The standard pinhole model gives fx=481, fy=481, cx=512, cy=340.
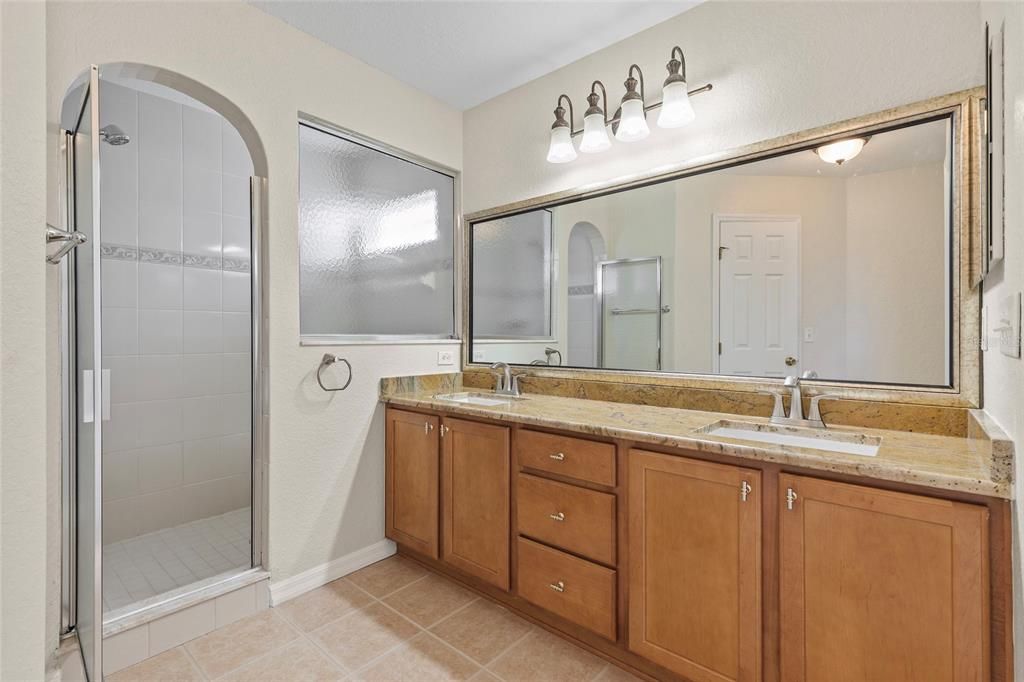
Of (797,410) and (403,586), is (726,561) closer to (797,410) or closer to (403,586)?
(797,410)

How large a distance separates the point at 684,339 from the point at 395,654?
1.67 meters

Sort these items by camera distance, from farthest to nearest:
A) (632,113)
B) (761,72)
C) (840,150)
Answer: (632,113), (761,72), (840,150)

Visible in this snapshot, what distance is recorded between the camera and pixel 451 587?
2.22 m

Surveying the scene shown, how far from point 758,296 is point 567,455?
99 centimetres

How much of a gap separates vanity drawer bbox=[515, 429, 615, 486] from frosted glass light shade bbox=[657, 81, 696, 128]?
51.7 inches

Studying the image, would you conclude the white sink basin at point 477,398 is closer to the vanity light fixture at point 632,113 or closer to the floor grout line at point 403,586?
the floor grout line at point 403,586

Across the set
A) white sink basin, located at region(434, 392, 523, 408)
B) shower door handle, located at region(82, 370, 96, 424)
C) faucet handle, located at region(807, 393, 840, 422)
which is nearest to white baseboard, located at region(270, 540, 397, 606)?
white sink basin, located at region(434, 392, 523, 408)

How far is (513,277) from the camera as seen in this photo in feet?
9.03

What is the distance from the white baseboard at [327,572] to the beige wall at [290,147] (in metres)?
0.03

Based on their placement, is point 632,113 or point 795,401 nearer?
point 795,401

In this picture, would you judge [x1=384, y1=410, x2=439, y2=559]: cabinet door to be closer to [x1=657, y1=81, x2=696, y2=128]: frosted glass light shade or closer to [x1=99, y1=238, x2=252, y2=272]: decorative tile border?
[x1=99, y1=238, x2=252, y2=272]: decorative tile border

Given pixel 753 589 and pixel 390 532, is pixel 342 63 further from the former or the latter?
pixel 753 589

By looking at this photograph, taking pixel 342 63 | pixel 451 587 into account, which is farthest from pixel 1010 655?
pixel 342 63

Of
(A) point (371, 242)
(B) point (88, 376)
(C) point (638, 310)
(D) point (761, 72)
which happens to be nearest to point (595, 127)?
(D) point (761, 72)
